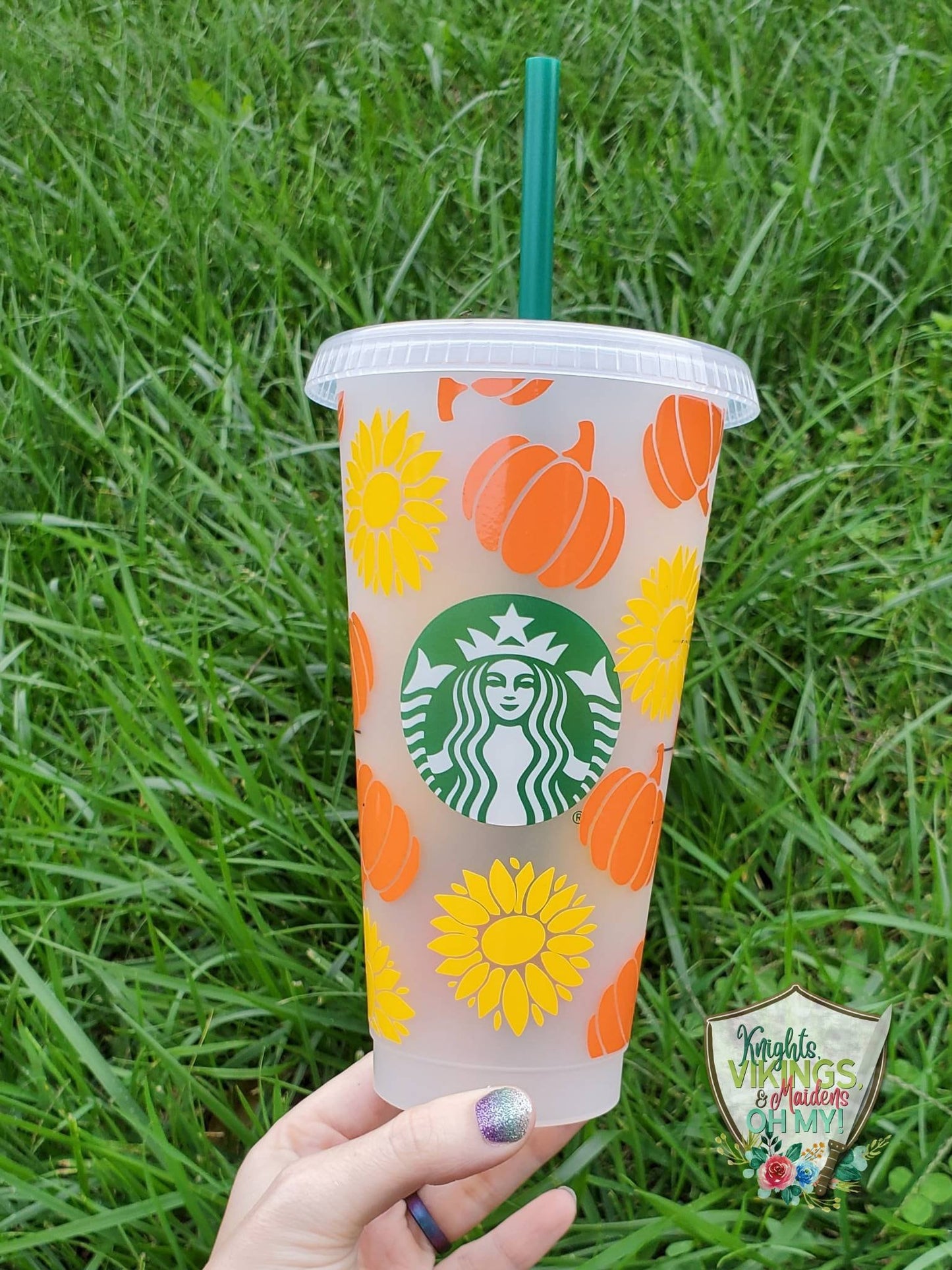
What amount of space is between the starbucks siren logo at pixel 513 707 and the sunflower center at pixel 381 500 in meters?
0.09

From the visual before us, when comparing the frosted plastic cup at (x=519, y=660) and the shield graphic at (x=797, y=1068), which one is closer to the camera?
the frosted plastic cup at (x=519, y=660)

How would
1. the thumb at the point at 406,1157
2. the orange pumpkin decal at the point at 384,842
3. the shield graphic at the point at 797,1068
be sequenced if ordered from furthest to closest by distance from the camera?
the shield graphic at the point at 797,1068, the orange pumpkin decal at the point at 384,842, the thumb at the point at 406,1157

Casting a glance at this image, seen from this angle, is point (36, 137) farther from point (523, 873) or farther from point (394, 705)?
point (523, 873)

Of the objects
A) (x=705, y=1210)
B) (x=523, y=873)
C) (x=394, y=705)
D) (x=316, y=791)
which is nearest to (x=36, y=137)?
(x=316, y=791)

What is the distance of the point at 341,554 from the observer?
1086 millimetres

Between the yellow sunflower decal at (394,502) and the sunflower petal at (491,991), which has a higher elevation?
the yellow sunflower decal at (394,502)

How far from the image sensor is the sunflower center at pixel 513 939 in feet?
2.29

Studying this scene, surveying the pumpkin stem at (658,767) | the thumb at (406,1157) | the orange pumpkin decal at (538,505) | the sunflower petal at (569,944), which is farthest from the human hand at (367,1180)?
the orange pumpkin decal at (538,505)

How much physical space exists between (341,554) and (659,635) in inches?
18.4

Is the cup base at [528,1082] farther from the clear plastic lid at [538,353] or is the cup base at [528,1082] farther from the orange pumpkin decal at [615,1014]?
the clear plastic lid at [538,353]

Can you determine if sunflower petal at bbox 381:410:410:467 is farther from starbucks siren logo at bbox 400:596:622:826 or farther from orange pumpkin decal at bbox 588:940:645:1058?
orange pumpkin decal at bbox 588:940:645:1058

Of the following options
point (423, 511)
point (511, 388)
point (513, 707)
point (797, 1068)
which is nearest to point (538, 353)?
point (511, 388)

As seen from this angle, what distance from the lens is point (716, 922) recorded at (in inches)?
37.3

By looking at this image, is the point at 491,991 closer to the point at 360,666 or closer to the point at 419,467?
the point at 360,666
